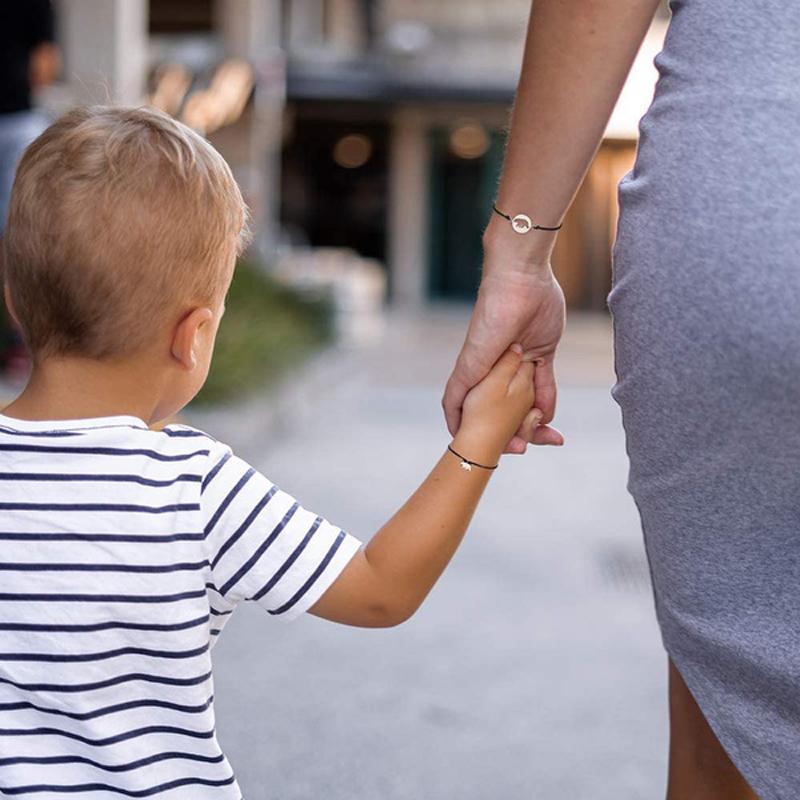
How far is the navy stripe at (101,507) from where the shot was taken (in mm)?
1511

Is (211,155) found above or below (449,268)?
above

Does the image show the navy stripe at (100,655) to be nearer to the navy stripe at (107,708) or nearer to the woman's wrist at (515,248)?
the navy stripe at (107,708)

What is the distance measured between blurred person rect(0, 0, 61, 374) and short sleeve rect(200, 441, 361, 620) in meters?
4.48

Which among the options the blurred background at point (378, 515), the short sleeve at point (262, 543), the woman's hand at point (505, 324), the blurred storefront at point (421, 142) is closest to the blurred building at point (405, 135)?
the blurred storefront at point (421, 142)

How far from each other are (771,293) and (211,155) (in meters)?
0.73

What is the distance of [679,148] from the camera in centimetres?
131

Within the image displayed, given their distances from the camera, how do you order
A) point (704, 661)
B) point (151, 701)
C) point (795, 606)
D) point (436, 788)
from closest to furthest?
1. point (795, 606)
2. point (704, 661)
3. point (151, 701)
4. point (436, 788)

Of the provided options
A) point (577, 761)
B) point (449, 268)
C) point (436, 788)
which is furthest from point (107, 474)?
point (449, 268)

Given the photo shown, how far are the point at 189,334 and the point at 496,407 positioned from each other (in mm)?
Result: 401

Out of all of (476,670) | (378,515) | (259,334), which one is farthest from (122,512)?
(259,334)

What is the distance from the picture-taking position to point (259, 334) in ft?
29.0

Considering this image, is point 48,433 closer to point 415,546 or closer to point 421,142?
point 415,546

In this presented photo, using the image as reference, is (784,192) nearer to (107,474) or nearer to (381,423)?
(107,474)

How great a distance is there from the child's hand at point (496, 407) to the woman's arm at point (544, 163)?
18mm
